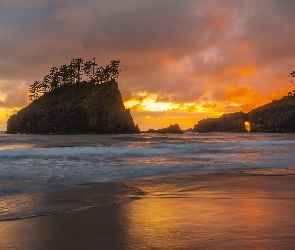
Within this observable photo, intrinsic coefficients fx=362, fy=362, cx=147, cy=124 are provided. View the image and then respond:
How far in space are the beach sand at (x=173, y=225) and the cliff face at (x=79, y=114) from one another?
82.2 meters

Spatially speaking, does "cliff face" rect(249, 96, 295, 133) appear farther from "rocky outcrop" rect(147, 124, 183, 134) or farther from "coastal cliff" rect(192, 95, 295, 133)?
"rocky outcrop" rect(147, 124, 183, 134)

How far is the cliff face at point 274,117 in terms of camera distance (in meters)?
96.6

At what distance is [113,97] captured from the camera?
99500mm

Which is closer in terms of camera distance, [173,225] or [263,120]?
[173,225]

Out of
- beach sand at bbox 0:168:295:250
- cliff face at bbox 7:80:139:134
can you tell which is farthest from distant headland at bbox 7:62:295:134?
beach sand at bbox 0:168:295:250

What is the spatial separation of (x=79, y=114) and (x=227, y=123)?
43.4 meters

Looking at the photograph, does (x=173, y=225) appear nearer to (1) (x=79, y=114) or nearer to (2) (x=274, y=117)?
(1) (x=79, y=114)

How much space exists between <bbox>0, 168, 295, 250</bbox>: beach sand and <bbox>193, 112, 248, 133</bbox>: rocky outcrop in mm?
99778

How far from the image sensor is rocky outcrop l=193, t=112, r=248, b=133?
105000 millimetres

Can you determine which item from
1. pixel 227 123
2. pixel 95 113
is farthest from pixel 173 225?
pixel 227 123

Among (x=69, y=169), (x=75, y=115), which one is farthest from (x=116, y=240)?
(x=75, y=115)

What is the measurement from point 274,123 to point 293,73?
30.2 meters

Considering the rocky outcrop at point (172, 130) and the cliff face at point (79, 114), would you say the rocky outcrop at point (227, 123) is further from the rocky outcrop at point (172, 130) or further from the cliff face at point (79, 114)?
the cliff face at point (79, 114)

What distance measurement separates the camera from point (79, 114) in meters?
95.1
